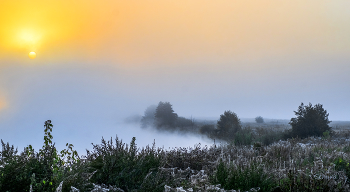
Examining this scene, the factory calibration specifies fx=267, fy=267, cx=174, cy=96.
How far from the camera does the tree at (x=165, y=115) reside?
35.7 m

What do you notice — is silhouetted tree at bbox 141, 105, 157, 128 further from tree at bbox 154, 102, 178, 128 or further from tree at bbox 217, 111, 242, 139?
tree at bbox 217, 111, 242, 139

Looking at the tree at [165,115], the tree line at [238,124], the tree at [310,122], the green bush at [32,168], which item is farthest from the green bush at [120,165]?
the tree at [165,115]

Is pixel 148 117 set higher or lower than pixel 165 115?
lower

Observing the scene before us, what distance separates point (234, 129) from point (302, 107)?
19.4 feet

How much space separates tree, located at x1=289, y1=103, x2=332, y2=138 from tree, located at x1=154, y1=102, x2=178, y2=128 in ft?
60.5

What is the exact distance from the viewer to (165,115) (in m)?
35.8

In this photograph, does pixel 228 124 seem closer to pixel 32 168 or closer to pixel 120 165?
pixel 120 165

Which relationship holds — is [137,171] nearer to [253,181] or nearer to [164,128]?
[253,181]

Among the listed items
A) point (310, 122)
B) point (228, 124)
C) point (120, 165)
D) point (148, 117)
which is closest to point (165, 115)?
point (148, 117)

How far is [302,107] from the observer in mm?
20297

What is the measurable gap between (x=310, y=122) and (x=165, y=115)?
65.0ft

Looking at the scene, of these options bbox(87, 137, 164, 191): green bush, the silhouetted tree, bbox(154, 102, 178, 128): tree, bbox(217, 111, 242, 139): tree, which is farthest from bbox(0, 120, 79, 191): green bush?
the silhouetted tree

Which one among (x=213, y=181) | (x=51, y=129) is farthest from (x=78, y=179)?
(x=213, y=181)

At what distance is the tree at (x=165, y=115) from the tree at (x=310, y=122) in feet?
60.5
